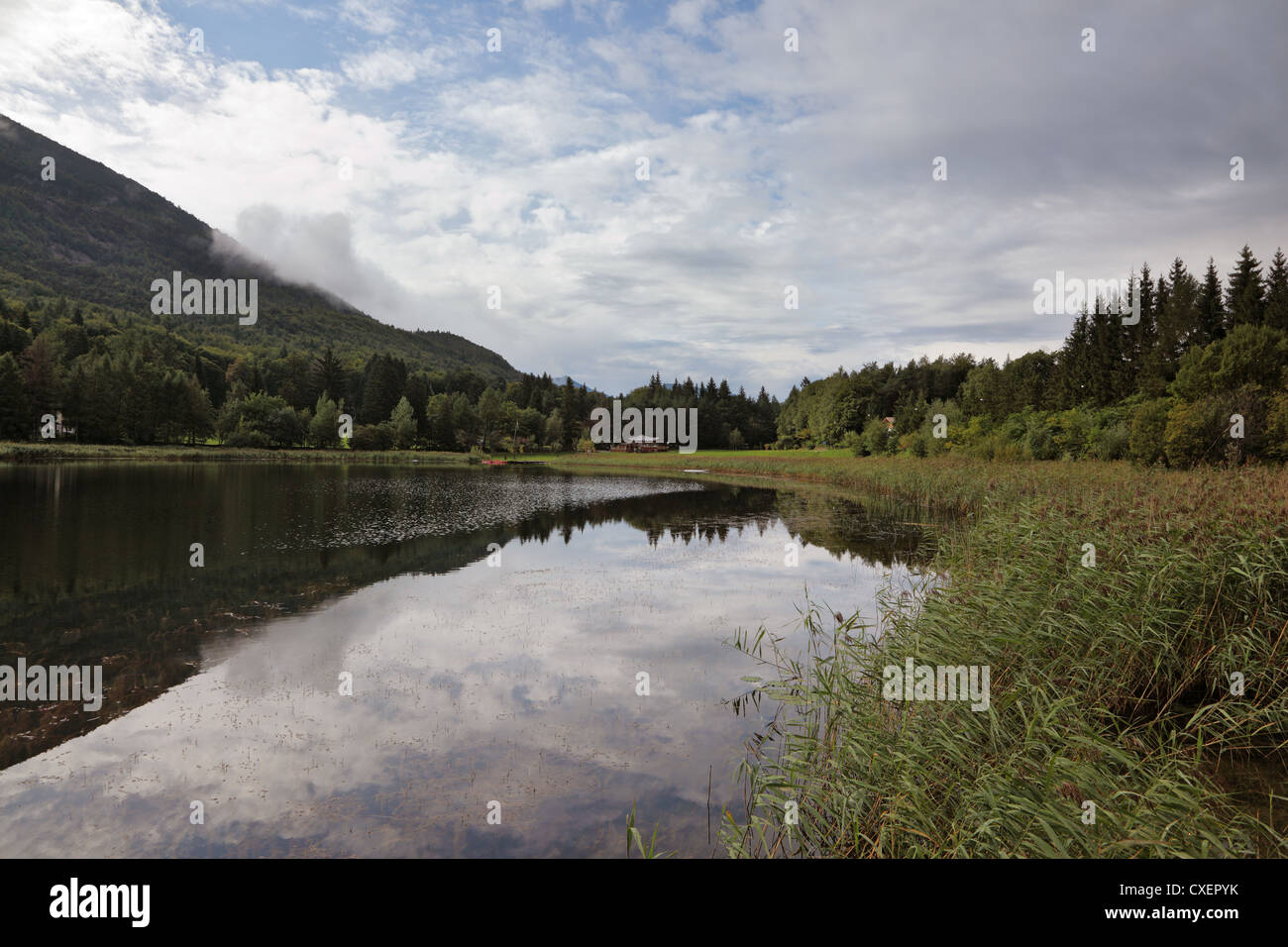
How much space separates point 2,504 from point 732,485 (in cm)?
4860

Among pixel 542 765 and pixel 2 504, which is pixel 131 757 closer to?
pixel 542 765

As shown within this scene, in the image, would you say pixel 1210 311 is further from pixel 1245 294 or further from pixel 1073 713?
pixel 1073 713

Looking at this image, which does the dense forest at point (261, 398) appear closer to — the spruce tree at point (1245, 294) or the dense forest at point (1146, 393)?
the dense forest at point (1146, 393)

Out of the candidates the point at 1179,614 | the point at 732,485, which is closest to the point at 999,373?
the point at 732,485

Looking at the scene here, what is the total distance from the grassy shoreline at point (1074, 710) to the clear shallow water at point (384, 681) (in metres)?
1.25

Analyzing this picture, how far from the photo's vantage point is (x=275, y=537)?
24.9 m

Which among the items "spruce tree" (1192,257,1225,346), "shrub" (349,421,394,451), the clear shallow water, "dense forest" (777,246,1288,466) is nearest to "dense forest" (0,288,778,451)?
"shrub" (349,421,394,451)

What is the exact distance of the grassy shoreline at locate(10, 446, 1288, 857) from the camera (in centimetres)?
504

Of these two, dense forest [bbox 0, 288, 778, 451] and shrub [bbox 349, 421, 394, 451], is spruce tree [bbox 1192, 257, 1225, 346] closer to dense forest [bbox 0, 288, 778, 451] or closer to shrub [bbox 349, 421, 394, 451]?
dense forest [bbox 0, 288, 778, 451]

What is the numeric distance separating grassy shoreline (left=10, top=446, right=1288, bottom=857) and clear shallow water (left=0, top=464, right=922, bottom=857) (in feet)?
4.10

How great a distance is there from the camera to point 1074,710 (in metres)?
6.97

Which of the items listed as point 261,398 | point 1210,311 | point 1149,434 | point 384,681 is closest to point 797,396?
point 1210,311

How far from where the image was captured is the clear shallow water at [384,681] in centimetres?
699
